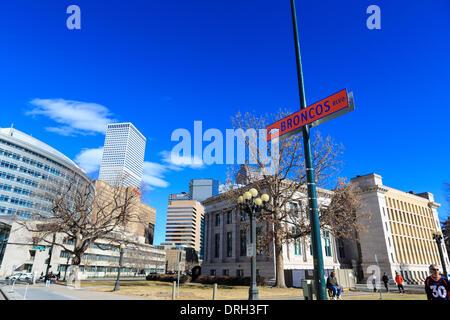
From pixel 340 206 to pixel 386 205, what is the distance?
33.4 metres

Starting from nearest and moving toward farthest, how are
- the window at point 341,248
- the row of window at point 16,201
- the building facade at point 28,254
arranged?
the window at point 341,248
the building facade at point 28,254
the row of window at point 16,201

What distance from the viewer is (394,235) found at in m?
53.9

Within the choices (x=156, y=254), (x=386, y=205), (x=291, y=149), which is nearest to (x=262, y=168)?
(x=291, y=149)

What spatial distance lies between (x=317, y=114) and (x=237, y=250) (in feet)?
143

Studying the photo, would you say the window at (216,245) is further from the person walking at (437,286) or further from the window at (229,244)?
the person walking at (437,286)

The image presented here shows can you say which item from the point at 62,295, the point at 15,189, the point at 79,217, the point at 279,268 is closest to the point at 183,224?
the point at 15,189

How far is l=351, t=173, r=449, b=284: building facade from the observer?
50844mm

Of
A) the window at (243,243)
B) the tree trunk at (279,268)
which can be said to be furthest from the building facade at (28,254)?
the tree trunk at (279,268)

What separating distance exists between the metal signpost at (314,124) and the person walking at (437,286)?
2752mm

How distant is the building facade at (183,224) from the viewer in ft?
584

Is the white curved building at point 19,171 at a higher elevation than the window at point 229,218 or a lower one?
higher

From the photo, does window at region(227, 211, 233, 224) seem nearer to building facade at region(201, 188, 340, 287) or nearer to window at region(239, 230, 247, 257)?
building facade at region(201, 188, 340, 287)

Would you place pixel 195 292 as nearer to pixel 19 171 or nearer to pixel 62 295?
pixel 62 295
